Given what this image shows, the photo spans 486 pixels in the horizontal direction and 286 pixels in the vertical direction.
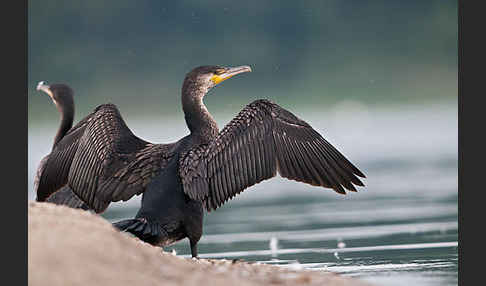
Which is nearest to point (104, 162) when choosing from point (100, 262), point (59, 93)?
point (100, 262)

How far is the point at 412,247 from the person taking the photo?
29.4ft

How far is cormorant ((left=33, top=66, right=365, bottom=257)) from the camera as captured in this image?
26.9 ft

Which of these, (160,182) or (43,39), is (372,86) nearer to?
(43,39)

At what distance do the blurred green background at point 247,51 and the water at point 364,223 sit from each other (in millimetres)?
11874

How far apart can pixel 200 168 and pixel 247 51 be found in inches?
1221

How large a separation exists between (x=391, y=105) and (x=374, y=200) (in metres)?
20.8

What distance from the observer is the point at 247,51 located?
128 feet

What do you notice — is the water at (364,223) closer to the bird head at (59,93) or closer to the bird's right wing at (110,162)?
the bird's right wing at (110,162)

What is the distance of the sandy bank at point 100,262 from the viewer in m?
5.31

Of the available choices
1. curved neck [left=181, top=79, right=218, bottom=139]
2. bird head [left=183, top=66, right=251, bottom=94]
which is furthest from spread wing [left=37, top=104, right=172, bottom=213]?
bird head [left=183, top=66, right=251, bottom=94]

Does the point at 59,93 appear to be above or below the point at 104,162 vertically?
above

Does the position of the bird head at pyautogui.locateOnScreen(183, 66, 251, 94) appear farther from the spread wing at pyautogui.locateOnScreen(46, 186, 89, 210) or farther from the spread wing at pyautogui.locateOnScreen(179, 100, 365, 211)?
the spread wing at pyautogui.locateOnScreen(46, 186, 89, 210)

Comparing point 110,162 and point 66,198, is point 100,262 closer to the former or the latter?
point 110,162

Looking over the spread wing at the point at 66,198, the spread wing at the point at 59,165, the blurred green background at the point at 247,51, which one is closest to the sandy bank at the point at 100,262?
the spread wing at the point at 59,165
